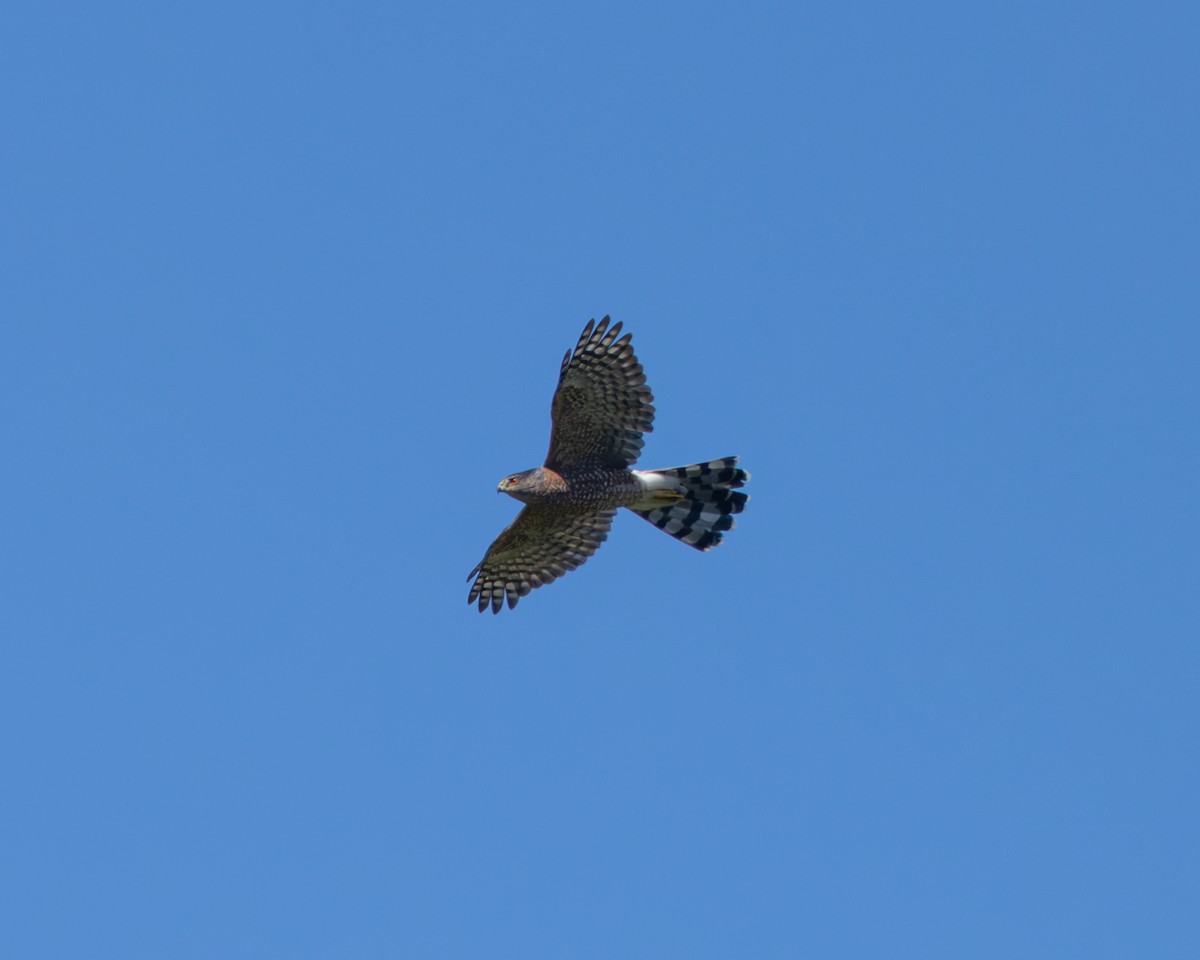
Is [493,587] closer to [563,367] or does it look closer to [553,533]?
[553,533]

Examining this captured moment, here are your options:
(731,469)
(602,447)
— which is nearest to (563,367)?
(602,447)

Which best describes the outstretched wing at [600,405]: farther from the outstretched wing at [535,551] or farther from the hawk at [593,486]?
the outstretched wing at [535,551]

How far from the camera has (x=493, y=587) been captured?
71.1ft

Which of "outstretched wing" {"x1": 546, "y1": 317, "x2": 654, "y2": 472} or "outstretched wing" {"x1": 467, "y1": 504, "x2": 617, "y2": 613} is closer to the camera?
"outstretched wing" {"x1": 546, "y1": 317, "x2": 654, "y2": 472}

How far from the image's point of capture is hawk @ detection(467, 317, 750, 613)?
19812mm

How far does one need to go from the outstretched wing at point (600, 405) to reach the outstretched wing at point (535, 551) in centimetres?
66

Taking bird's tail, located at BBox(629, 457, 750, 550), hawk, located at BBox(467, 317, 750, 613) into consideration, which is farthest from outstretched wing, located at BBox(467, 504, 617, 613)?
bird's tail, located at BBox(629, 457, 750, 550)

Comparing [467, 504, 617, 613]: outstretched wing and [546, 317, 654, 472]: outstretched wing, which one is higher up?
[546, 317, 654, 472]: outstretched wing

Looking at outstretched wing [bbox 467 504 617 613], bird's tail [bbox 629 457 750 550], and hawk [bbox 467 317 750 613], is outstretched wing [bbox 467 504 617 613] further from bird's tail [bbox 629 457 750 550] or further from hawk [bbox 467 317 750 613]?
bird's tail [bbox 629 457 750 550]

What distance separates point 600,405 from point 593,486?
0.86 metres

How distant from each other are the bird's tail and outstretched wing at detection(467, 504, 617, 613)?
0.56 m

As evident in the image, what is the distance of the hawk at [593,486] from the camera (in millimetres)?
19812

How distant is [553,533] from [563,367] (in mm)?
2169

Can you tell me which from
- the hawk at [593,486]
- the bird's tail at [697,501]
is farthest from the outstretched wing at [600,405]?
the bird's tail at [697,501]
